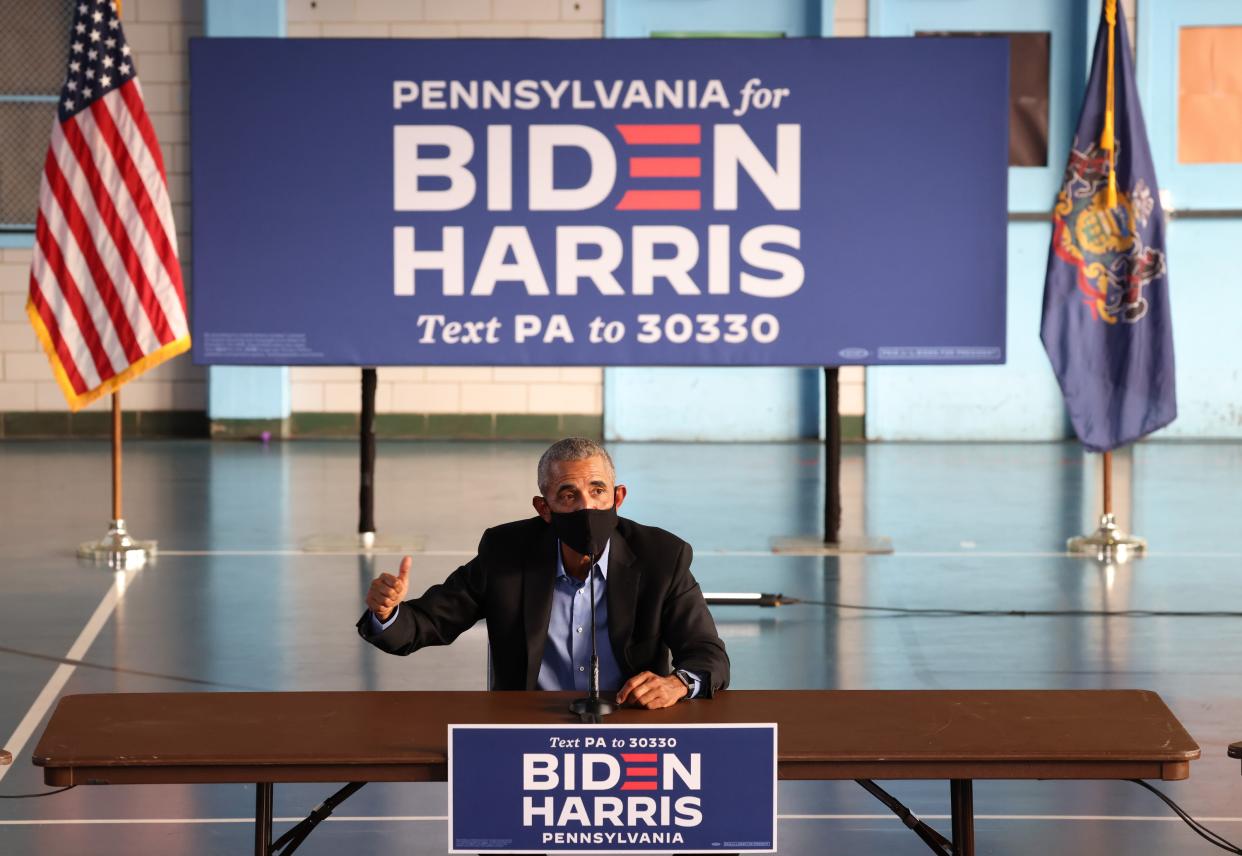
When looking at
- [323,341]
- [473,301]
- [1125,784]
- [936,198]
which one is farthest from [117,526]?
[1125,784]

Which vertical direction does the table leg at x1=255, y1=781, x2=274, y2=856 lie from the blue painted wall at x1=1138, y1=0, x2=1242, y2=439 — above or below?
below

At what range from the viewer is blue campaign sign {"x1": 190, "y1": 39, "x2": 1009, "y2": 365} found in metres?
8.89

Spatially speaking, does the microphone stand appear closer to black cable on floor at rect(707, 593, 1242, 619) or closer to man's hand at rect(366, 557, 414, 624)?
man's hand at rect(366, 557, 414, 624)

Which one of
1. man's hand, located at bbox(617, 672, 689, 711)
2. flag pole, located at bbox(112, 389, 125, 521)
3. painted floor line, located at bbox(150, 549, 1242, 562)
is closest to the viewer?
man's hand, located at bbox(617, 672, 689, 711)

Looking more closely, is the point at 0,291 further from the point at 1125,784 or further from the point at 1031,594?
the point at 1125,784

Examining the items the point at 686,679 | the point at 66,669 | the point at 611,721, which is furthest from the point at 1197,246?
the point at 611,721

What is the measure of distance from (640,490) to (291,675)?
5.45 meters

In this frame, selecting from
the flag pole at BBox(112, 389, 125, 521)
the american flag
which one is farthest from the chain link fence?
the flag pole at BBox(112, 389, 125, 521)

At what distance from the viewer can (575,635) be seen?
3.99m

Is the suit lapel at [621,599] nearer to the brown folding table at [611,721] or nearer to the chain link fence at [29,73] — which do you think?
the brown folding table at [611,721]

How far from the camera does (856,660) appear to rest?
23.5ft

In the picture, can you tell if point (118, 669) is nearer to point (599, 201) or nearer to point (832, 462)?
point (599, 201)

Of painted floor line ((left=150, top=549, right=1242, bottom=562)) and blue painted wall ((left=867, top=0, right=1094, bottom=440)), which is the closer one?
painted floor line ((left=150, top=549, right=1242, bottom=562))

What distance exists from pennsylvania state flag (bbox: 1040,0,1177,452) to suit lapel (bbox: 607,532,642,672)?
19.6ft
